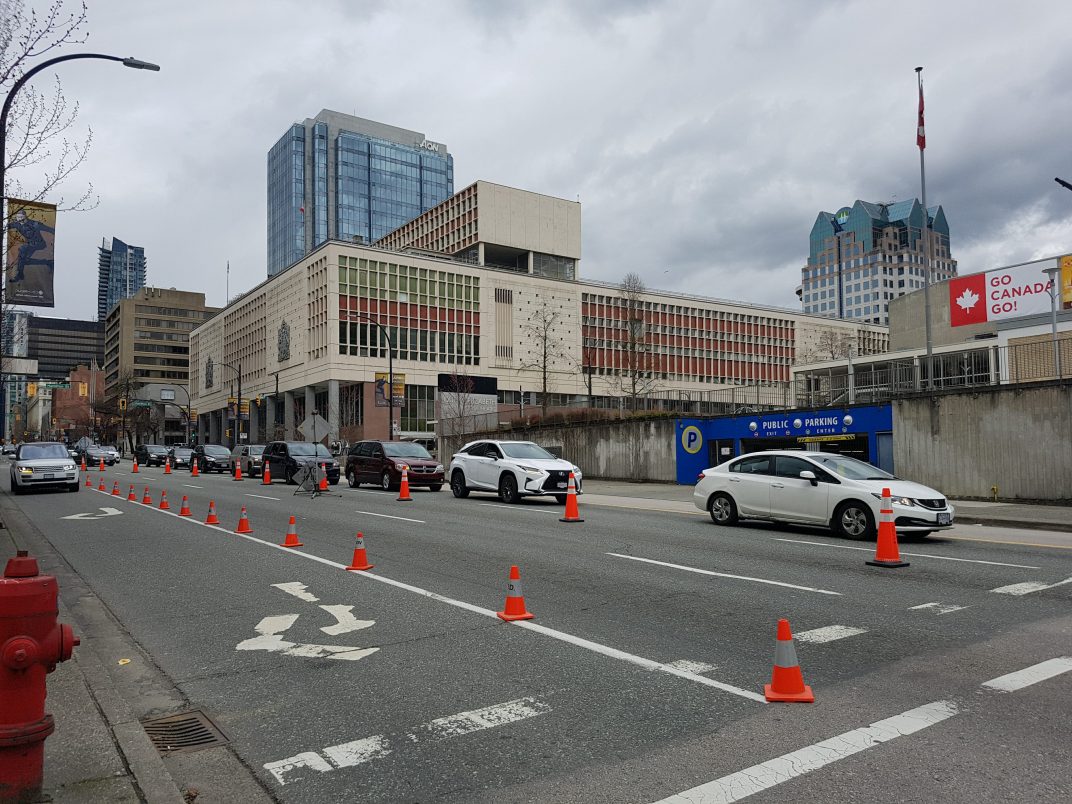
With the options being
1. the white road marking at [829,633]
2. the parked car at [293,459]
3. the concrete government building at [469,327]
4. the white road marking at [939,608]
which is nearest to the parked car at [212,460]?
the parked car at [293,459]

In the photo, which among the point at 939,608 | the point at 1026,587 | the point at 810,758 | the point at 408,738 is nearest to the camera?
the point at 810,758

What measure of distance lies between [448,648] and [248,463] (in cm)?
3420

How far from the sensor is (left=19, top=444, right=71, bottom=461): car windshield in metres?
25.9

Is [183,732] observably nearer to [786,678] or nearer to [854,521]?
[786,678]

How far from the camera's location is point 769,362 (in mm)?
106750

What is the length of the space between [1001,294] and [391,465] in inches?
1032

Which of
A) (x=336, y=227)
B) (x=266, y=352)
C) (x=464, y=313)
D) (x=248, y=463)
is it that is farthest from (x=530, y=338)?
(x=336, y=227)

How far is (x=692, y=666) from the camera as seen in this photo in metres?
5.75

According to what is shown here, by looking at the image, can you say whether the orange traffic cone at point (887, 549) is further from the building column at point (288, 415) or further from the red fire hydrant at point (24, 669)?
the building column at point (288, 415)

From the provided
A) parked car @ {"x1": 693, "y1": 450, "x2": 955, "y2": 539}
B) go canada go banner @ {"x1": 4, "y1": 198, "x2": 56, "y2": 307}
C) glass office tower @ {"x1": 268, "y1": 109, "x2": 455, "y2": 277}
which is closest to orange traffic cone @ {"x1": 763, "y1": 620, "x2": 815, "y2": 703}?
parked car @ {"x1": 693, "y1": 450, "x2": 955, "y2": 539}

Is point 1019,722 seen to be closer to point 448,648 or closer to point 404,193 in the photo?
point 448,648

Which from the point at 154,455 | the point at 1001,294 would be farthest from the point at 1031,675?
the point at 154,455

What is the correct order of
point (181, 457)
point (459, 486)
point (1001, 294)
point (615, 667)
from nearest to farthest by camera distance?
point (615, 667) < point (459, 486) < point (1001, 294) < point (181, 457)

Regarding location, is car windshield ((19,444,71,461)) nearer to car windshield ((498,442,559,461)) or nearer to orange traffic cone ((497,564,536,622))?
car windshield ((498,442,559,461))
